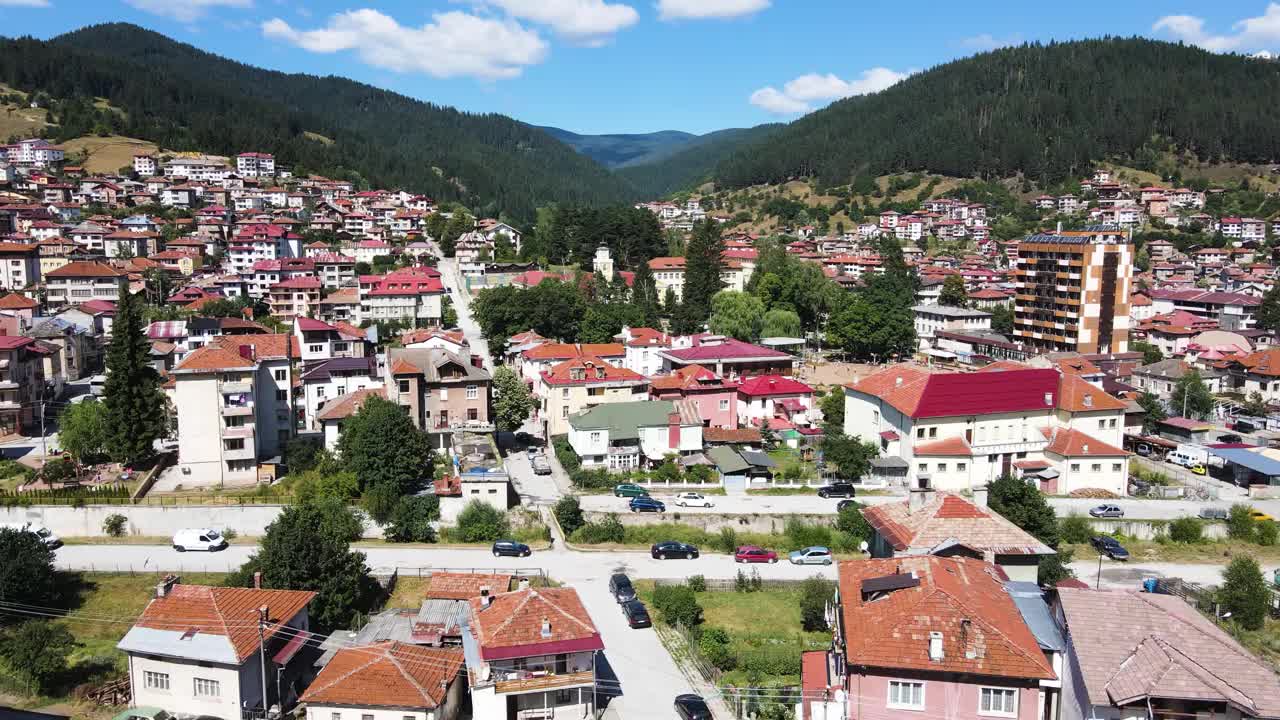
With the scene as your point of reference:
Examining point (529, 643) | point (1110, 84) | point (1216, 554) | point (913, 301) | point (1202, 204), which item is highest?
point (1110, 84)

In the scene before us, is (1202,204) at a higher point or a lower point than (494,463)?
higher

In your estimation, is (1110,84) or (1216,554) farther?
(1110,84)

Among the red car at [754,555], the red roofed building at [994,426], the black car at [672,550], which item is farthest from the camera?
the red roofed building at [994,426]

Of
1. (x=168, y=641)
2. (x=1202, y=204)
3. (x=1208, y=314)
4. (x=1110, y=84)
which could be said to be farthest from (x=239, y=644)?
(x=1110, y=84)

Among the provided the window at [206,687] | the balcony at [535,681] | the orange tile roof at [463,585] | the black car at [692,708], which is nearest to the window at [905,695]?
the black car at [692,708]

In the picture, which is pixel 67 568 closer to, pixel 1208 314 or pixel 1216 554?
pixel 1216 554

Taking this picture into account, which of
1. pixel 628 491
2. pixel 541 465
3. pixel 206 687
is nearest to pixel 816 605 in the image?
pixel 628 491

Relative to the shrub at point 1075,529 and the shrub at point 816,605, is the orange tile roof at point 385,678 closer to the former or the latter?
the shrub at point 816,605

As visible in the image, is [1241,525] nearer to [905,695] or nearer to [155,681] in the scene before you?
[905,695]
